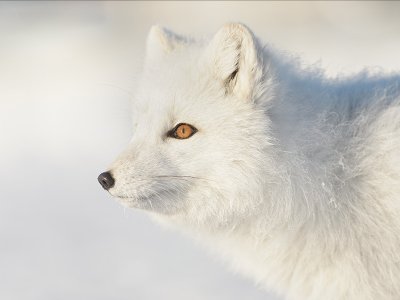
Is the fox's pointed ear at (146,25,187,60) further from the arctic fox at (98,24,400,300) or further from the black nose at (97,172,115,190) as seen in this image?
the black nose at (97,172,115,190)

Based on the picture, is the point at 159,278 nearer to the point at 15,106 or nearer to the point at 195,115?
the point at 195,115

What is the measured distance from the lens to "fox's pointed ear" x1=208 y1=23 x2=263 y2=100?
3.70 meters

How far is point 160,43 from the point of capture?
4578mm

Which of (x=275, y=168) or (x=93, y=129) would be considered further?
(x=93, y=129)

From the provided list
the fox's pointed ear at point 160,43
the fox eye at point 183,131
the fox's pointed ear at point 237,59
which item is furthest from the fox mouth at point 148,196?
the fox's pointed ear at point 160,43

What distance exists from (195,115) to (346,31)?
11.7 meters

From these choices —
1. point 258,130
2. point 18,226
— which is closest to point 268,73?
point 258,130

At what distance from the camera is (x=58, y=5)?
54.0 ft

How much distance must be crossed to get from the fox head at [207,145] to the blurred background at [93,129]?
0.85 m

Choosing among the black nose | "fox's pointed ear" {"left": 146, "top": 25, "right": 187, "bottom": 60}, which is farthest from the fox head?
"fox's pointed ear" {"left": 146, "top": 25, "right": 187, "bottom": 60}

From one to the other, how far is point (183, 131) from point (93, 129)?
541 cm

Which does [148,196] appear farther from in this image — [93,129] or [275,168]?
[93,129]

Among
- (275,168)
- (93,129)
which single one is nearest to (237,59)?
(275,168)

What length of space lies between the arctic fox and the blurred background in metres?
0.78
